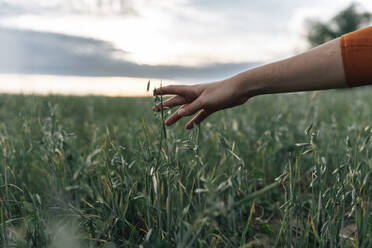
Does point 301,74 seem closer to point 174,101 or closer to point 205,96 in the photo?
point 205,96

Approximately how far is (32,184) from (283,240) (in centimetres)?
156

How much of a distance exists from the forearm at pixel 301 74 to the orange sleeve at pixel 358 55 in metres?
0.02

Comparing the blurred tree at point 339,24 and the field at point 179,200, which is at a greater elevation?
the blurred tree at point 339,24

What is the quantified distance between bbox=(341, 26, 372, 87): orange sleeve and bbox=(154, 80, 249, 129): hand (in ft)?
1.38

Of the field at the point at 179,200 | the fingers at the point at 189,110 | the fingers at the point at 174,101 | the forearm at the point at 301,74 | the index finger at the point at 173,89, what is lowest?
the field at the point at 179,200

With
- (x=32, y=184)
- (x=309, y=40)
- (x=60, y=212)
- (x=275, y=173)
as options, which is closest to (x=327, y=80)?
(x=275, y=173)

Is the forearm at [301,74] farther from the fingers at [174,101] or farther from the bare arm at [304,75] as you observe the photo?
the fingers at [174,101]

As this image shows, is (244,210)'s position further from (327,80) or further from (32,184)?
(32,184)

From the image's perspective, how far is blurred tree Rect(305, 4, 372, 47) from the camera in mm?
45188

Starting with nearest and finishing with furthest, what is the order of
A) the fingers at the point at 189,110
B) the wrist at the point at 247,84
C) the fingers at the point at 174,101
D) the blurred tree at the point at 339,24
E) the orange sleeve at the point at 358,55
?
the orange sleeve at the point at 358,55, the wrist at the point at 247,84, the fingers at the point at 189,110, the fingers at the point at 174,101, the blurred tree at the point at 339,24

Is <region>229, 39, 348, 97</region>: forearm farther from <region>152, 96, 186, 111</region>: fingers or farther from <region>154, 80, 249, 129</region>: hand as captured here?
<region>152, 96, 186, 111</region>: fingers

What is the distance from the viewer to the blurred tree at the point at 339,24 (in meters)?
45.2

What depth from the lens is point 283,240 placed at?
1.20 meters

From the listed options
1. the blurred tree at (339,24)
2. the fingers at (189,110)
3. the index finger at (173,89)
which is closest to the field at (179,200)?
the fingers at (189,110)
